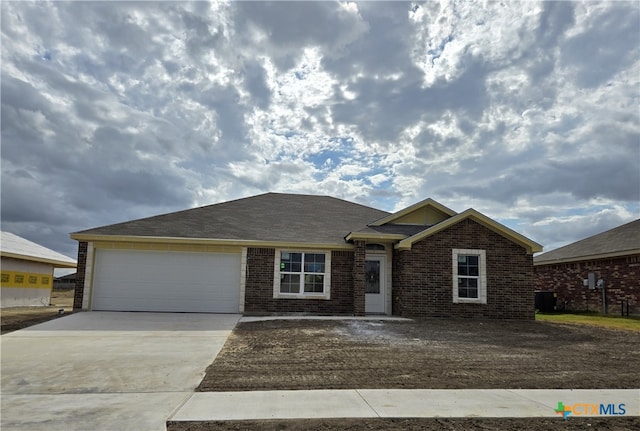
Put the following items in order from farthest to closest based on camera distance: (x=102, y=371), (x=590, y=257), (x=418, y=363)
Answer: (x=590, y=257) → (x=418, y=363) → (x=102, y=371)

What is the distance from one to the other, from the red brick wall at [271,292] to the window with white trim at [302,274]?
209mm

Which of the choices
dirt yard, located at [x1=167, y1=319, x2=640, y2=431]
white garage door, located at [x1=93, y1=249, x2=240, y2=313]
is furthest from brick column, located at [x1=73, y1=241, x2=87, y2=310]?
dirt yard, located at [x1=167, y1=319, x2=640, y2=431]

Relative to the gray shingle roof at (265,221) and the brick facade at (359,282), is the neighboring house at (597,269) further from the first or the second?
the brick facade at (359,282)

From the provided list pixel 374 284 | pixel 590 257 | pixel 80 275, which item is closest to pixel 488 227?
Result: pixel 374 284

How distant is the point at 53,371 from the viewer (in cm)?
834

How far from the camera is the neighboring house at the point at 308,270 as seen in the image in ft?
54.6

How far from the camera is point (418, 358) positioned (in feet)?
30.8

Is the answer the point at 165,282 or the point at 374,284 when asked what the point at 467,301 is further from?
the point at 165,282

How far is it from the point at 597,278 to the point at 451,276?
400 inches

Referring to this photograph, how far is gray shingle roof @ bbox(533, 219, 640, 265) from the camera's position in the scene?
20.9m

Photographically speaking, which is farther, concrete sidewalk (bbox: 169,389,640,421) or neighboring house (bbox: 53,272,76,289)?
neighboring house (bbox: 53,272,76,289)

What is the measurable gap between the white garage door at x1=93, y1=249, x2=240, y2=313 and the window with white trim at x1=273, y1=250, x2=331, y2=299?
1.59 m

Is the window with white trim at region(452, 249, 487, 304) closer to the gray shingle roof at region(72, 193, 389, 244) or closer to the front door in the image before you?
the front door

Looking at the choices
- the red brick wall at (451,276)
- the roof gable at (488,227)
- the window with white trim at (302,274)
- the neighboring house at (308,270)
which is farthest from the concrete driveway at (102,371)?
the roof gable at (488,227)
